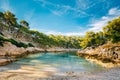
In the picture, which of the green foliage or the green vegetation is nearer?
the green foliage

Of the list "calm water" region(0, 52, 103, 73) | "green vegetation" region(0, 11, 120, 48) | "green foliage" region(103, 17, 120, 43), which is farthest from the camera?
"green vegetation" region(0, 11, 120, 48)

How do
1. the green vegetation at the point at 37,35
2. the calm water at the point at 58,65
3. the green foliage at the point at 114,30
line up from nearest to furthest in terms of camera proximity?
the calm water at the point at 58,65, the green foliage at the point at 114,30, the green vegetation at the point at 37,35

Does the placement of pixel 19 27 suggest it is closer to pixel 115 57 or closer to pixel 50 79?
pixel 115 57

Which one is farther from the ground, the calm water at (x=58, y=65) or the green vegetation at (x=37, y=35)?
the green vegetation at (x=37, y=35)

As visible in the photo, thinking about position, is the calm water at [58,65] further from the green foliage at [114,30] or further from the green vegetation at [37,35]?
the green foliage at [114,30]

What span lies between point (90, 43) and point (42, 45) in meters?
51.0

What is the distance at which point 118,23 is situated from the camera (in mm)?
69000

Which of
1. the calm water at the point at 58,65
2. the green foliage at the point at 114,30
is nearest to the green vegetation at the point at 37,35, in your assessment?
the green foliage at the point at 114,30

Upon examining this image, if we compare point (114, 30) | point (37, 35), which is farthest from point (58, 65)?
point (37, 35)

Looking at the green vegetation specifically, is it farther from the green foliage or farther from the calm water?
the calm water

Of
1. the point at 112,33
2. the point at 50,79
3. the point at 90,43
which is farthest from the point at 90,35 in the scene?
the point at 50,79

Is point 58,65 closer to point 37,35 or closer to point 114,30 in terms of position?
point 114,30

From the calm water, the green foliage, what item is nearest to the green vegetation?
the green foliage

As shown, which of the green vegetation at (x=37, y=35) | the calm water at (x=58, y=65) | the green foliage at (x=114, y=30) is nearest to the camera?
the calm water at (x=58, y=65)
